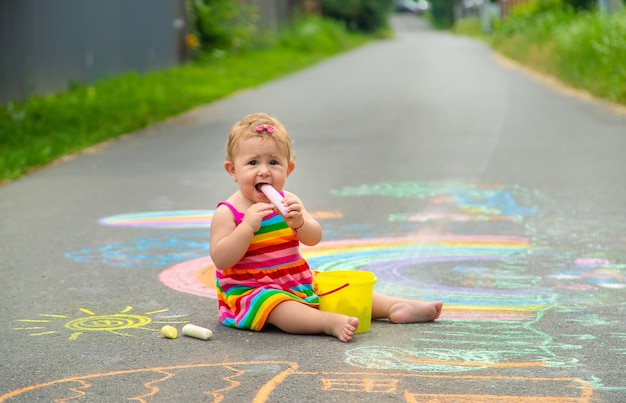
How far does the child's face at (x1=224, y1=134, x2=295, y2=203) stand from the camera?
4223 mm

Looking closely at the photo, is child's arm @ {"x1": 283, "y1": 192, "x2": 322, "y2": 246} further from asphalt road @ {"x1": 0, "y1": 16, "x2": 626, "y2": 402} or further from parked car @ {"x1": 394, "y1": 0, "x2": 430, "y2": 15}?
parked car @ {"x1": 394, "y1": 0, "x2": 430, "y2": 15}

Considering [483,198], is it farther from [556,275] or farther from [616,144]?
[616,144]

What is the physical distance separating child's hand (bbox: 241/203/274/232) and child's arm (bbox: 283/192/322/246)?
3.1 inches

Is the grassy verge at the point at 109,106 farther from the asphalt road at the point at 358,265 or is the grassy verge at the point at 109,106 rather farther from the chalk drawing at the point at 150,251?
the chalk drawing at the point at 150,251

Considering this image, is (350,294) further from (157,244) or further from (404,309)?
(157,244)

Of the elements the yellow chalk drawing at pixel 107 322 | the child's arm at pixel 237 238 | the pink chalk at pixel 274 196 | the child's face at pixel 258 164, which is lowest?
the yellow chalk drawing at pixel 107 322

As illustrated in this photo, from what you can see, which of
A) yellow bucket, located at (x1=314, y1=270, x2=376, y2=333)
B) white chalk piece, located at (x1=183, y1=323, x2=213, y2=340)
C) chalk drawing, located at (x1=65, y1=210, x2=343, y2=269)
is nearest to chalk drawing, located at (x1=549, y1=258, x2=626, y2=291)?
yellow bucket, located at (x1=314, y1=270, x2=376, y2=333)

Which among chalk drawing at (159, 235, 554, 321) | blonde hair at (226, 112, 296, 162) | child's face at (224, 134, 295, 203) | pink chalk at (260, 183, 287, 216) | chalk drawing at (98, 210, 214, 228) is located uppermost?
blonde hair at (226, 112, 296, 162)

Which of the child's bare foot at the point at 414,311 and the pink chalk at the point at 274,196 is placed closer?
the pink chalk at the point at 274,196

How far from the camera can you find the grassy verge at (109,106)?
1029 cm

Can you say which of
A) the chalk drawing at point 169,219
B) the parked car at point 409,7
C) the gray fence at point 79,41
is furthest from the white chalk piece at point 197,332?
the parked car at point 409,7

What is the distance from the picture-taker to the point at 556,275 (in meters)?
5.15

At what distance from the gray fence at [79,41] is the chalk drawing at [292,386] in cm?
1026

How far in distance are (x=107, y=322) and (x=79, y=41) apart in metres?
12.5
